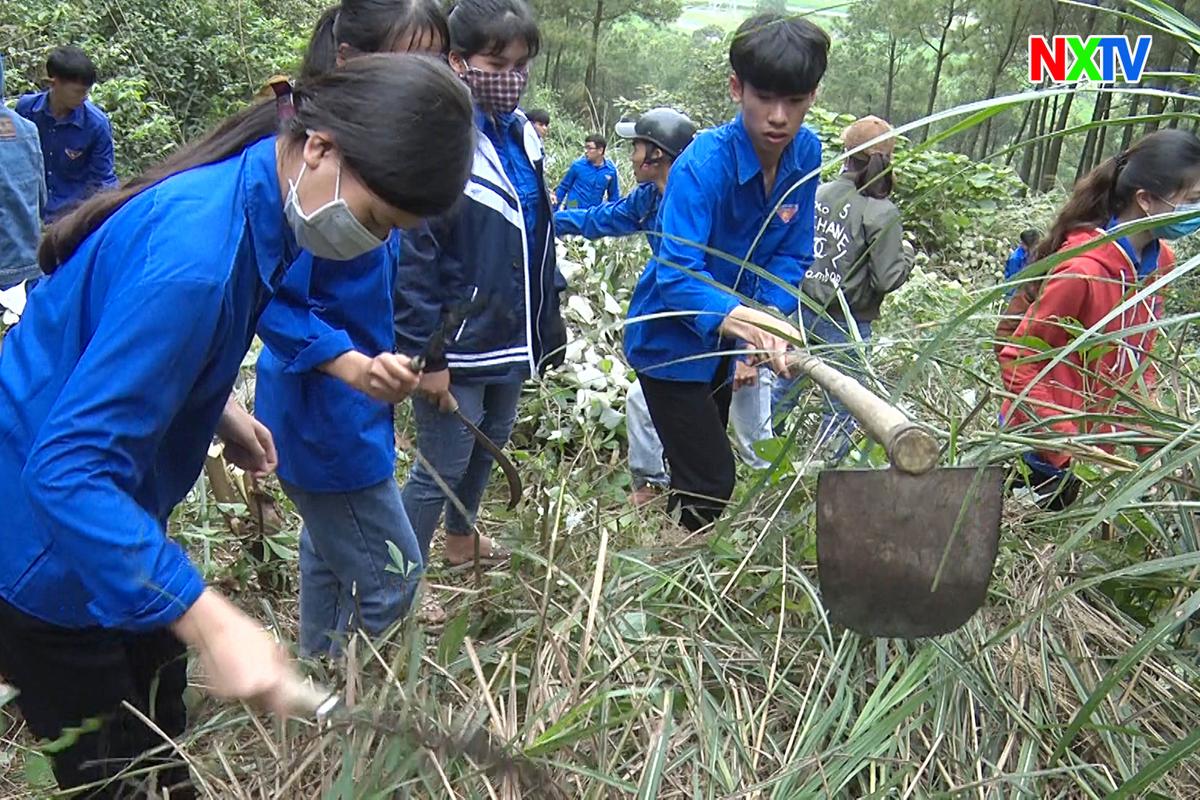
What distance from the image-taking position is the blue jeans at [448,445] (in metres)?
2.35

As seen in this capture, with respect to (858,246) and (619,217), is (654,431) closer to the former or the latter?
(619,217)

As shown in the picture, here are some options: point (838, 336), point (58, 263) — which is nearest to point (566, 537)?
point (58, 263)

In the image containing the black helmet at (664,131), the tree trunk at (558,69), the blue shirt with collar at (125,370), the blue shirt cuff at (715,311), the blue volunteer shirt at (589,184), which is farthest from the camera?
the tree trunk at (558,69)

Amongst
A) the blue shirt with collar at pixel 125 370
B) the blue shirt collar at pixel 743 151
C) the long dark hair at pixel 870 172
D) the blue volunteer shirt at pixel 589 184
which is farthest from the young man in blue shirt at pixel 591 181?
the blue shirt with collar at pixel 125 370

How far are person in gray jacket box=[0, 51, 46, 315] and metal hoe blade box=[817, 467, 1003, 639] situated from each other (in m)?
3.49

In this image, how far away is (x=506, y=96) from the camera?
2248 mm

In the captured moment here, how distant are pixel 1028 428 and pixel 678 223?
0.99 meters

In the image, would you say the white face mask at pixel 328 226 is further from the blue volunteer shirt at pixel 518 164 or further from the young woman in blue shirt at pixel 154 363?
the blue volunteer shirt at pixel 518 164

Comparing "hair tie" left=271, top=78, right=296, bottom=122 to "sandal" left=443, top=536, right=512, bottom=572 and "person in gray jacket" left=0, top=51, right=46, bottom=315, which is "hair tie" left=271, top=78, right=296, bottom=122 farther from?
"person in gray jacket" left=0, top=51, right=46, bottom=315

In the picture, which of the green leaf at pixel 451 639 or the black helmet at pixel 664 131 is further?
the black helmet at pixel 664 131

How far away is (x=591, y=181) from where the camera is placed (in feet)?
20.7

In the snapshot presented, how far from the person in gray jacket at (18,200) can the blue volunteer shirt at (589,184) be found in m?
3.08

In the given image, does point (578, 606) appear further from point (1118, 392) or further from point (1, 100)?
point (1, 100)

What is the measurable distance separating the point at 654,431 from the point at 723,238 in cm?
84
